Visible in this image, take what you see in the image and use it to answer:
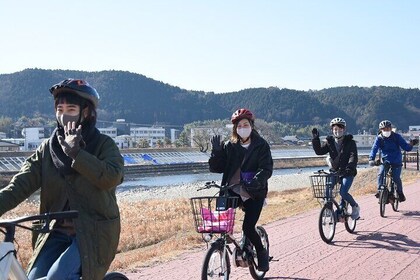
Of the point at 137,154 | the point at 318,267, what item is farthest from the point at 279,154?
the point at 318,267

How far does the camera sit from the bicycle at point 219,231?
5.26 m

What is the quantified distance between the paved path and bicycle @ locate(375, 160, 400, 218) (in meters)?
0.37

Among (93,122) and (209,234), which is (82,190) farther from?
(209,234)

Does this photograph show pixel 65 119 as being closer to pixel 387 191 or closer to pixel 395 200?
pixel 387 191

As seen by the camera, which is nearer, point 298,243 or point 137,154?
point 298,243

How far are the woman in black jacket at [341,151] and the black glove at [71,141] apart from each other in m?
6.18

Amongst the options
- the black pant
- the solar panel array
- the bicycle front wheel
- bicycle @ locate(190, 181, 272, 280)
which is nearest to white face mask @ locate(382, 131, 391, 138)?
the bicycle front wheel

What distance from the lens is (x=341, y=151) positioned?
9117 millimetres

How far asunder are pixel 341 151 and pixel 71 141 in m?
6.70

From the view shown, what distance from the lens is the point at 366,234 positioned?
943cm

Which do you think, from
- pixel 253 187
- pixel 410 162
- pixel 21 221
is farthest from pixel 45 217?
pixel 410 162

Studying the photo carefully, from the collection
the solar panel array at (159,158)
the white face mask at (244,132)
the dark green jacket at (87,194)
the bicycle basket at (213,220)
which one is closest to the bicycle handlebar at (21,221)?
the dark green jacket at (87,194)

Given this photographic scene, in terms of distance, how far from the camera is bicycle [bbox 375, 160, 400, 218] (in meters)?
11.4

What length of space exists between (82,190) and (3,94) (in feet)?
677
